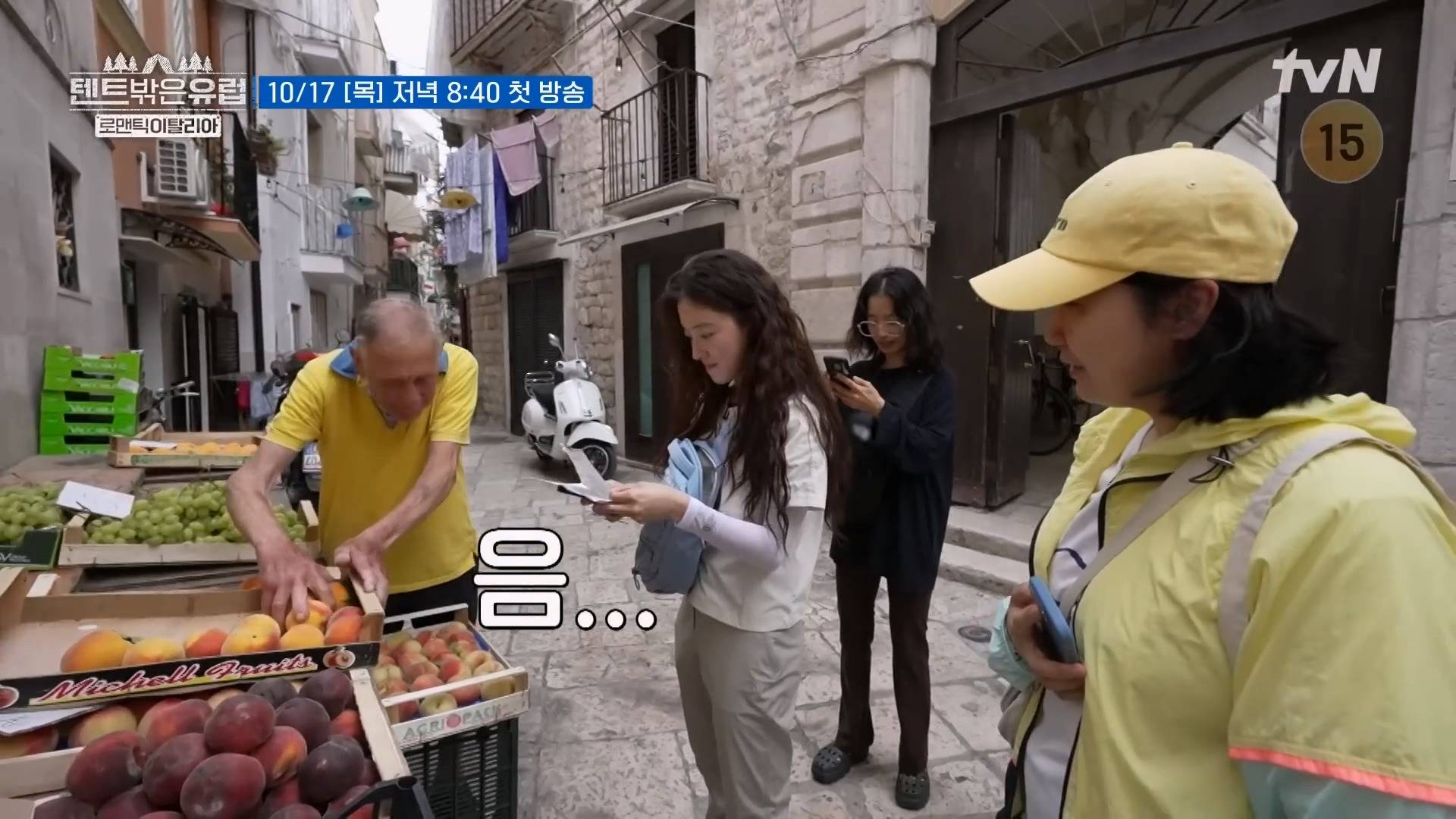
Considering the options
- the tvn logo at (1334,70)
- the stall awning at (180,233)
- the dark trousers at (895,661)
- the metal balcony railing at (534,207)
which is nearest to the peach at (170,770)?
the dark trousers at (895,661)

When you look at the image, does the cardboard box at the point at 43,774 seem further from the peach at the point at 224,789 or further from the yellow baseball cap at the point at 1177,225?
the yellow baseball cap at the point at 1177,225

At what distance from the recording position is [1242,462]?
835 mm

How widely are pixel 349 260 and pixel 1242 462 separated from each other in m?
18.4

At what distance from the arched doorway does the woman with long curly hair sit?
1516mm

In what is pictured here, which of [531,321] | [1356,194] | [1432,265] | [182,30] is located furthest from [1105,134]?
[182,30]

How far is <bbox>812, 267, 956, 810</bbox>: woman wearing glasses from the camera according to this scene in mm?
2379

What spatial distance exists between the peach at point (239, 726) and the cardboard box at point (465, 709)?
0.39 m

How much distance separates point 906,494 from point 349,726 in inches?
69.2

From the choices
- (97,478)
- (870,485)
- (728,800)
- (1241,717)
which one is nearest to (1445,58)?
(870,485)

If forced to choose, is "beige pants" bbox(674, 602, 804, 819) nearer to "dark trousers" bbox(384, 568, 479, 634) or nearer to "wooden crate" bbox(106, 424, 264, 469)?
"dark trousers" bbox(384, 568, 479, 634)

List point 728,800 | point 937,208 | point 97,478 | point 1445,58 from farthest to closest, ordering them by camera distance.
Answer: point 937,208, point 97,478, point 1445,58, point 728,800

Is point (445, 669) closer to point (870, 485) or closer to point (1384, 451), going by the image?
point (870, 485)

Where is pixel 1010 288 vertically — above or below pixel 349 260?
below

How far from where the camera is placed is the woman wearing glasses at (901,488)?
7.80 feet
